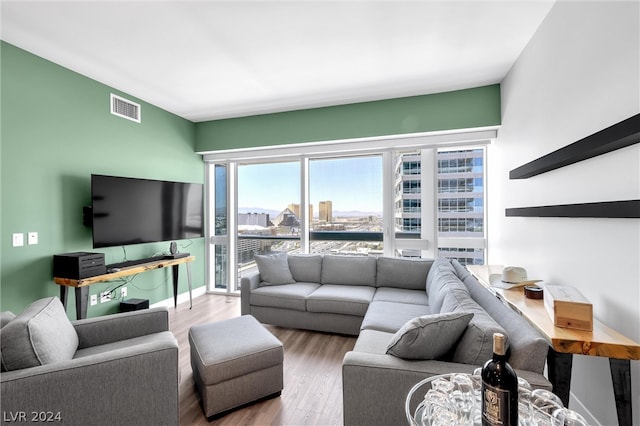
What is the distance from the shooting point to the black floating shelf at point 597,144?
50.2 inches

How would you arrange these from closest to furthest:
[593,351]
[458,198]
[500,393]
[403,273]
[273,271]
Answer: [500,393], [593,351], [403,273], [273,271], [458,198]

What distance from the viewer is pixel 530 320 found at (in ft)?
4.96

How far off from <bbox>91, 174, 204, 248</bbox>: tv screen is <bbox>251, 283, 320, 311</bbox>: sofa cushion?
1452 millimetres

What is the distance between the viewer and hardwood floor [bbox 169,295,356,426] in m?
1.81

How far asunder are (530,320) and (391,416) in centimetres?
90

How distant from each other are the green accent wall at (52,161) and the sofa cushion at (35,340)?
1.25 metres

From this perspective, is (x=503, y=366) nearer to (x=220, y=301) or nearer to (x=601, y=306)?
(x=601, y=306)

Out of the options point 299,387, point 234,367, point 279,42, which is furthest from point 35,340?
point 279,42

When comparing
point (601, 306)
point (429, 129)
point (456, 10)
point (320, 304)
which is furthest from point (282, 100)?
point (601, 306)

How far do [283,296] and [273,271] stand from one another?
424 millimetres

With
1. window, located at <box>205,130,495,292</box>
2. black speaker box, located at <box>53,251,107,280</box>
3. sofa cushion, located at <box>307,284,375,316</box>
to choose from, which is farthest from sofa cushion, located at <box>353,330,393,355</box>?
black speaker box, located at <box>53,251,107,280</box>

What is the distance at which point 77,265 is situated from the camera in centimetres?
254

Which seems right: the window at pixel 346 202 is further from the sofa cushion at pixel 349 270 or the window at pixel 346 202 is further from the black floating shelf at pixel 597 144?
the black floating shelf at pixel 597 144

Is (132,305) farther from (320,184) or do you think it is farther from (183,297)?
(320,184)
